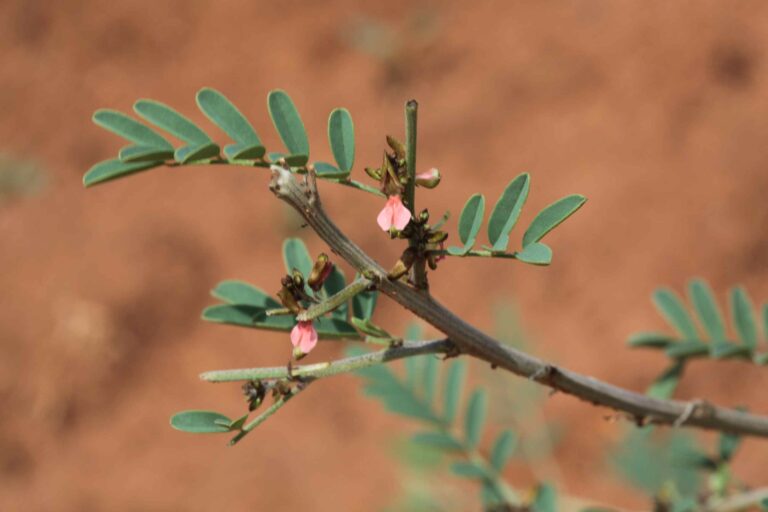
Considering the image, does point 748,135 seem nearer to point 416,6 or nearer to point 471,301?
point 471,301

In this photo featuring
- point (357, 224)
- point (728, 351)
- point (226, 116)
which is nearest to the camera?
point (226, 116)

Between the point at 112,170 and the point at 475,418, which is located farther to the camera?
the point at 475,418

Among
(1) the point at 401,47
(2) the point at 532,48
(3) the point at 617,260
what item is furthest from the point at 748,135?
(1) the point at 401,47

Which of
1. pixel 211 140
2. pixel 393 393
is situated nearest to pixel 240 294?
pixel 211 140

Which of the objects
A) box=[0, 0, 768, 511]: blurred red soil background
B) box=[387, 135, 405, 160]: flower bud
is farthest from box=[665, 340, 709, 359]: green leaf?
box=[0, 0, 768, 511]: blurred red soil background

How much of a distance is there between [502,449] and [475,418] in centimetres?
8

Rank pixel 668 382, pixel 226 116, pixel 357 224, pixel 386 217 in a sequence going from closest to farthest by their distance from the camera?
pixel 386 217 → pixel 226 116 → pixel 668 382 → pixel 357 224

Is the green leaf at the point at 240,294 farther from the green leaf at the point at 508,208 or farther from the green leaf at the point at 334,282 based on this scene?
the green leaf at the point at 508,208

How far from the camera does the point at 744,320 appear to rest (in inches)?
53.1

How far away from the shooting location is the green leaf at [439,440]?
1.46 meters

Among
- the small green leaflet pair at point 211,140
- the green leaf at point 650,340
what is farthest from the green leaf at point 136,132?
the green leaf at point 650,340

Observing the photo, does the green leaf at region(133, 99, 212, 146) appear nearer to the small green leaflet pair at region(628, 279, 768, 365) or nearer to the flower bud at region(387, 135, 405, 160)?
the flower bud at region(387, 135, 405, 160)

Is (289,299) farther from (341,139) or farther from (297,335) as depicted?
(341,139)

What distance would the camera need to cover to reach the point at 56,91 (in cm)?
513
